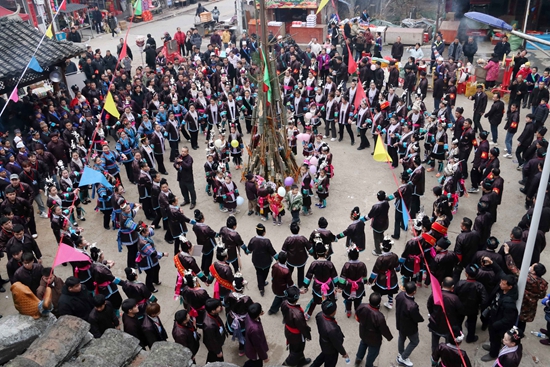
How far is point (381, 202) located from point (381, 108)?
506cm

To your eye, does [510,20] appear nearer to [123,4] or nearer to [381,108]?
[381,108]

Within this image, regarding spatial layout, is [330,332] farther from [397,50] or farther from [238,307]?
[397,50]

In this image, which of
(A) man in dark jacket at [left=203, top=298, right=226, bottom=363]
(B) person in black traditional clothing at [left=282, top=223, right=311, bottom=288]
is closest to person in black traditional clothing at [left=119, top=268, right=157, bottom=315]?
(A) man in dark jacket at [left=203, top=298, right=226, bottom=363]

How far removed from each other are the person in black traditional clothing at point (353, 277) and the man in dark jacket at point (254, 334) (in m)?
1.68

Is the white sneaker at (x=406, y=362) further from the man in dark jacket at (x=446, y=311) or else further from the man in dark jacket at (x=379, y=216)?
the man in dark jacket at (x=379, y=216)

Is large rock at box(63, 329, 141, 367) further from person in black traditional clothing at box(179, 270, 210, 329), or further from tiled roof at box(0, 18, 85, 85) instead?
tiled roof at box(0, 18, 85, 85)

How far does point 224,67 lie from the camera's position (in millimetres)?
19312

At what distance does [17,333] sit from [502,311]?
6444 mm

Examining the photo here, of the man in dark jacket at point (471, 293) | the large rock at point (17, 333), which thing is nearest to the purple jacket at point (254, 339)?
the large rock at point (17, 333)

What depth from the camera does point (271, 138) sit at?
11773mm

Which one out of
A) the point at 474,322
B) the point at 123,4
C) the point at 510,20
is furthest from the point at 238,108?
the point at 123,4

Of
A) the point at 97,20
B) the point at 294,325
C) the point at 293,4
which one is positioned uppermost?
the point at 293,4

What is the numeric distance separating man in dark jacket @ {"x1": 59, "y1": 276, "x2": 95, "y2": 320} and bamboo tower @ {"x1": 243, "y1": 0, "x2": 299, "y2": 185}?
5.67 m

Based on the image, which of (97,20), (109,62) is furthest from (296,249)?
(97,20)
